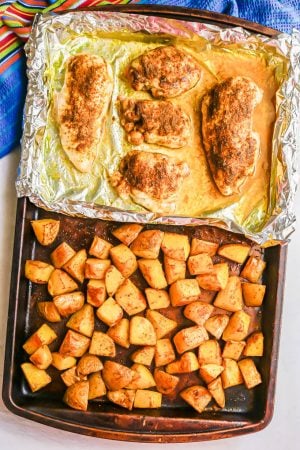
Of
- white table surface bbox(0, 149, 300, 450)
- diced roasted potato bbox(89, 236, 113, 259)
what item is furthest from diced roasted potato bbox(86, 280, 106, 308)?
white table surface bbox(0, 149, 300, 450)

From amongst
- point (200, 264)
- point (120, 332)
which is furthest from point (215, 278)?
point (120, 332)

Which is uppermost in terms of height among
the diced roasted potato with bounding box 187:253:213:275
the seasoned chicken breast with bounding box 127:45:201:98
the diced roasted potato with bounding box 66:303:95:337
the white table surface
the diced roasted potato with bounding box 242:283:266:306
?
the seasoned chicken breast with bounding box 127:45:201:98

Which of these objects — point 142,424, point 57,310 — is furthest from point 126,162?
point 142,424

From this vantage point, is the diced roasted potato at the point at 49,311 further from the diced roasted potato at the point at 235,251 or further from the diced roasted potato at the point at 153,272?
the diced roasted potato at the point at 235,251

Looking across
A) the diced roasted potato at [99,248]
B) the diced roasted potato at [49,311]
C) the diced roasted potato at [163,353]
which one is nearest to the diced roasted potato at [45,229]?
the diced roasted potato at [99,248]

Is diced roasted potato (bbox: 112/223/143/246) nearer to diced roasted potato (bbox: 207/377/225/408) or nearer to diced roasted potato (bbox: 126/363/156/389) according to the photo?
diced roasted potato (bbox: 126/363/156/389)

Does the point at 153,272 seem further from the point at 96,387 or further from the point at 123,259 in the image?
the point at 96,387

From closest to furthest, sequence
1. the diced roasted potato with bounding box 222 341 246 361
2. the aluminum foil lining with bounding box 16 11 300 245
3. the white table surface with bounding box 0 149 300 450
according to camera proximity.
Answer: the aluminum foil lining with bounding box 16 11 300 245, the diced roasted potato with bounding box 222 341 246 361, the white table surface with bounding box 0 149 300 450
